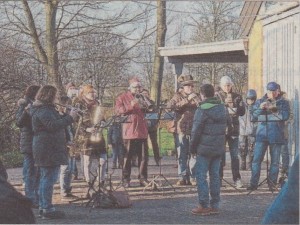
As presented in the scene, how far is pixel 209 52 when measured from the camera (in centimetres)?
1853

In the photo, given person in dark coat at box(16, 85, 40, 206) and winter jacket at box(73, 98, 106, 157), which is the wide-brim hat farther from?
person in dark coat at box(16, 85, 40, 206)

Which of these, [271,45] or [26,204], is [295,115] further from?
[26,204]

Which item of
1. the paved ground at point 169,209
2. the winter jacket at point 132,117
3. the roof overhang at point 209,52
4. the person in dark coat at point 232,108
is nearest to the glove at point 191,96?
the person in dark coat at point 232,108

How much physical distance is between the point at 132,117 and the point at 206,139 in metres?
2.59

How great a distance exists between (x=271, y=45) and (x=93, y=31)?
20.3ft

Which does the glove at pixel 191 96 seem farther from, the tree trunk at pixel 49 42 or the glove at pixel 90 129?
the tree trunk at pixel 49 42

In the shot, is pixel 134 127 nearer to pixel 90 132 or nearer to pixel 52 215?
pixel 90 132

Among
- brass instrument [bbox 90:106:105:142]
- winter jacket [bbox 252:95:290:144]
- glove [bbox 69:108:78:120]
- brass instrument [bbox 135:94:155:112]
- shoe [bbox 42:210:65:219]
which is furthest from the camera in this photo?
brass instrument [bbox 135:94:155:112]

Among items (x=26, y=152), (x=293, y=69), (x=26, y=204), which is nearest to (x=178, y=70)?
(x=293, y=69)

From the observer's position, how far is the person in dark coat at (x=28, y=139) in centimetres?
902

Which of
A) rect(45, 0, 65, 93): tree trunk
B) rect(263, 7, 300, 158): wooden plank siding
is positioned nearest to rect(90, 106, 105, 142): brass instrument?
rect(263, 7, 300, 158): wooden plank siding

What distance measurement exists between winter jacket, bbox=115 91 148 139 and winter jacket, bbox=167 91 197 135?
0.48 m

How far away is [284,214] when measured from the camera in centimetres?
243

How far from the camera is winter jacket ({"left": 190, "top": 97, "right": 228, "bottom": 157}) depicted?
8406 millimetres
